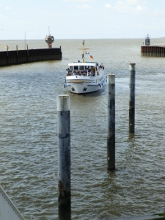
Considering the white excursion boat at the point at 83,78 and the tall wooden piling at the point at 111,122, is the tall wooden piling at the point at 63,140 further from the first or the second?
the white excursion boat at the point at 83,78

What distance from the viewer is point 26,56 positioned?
71312 millimetres

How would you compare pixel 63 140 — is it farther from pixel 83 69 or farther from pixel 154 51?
pixel 154 51

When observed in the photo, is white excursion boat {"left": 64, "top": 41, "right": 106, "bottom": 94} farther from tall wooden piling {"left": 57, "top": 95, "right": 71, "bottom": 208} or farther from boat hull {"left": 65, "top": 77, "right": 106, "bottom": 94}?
tall wooden piling {"left": 57, "top": 95, "right": 71, "bottom": 208}

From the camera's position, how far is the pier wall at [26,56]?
63350 mm

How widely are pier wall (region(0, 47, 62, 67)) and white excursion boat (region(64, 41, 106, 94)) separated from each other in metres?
33.0

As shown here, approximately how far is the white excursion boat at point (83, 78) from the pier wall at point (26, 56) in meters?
33.0

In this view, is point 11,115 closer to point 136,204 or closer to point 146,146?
point 146,146

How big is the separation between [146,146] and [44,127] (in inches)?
234

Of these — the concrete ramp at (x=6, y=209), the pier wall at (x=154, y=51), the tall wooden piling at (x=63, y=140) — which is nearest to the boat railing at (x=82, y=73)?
the tall wooden piling at (x=63, y=140)

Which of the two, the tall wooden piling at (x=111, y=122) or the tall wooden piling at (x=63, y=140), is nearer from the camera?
the tall wooden piling at (x=63, y=140)

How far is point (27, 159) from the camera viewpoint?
13969mm

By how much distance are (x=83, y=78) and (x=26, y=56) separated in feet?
141

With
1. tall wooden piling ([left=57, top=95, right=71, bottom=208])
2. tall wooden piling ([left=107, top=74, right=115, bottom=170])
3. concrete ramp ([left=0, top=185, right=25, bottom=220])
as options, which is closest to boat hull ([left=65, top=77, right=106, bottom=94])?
tall wooden piling ([left=107, top=74, right=115, bottom=170])

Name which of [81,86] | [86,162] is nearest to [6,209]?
[86,162]
